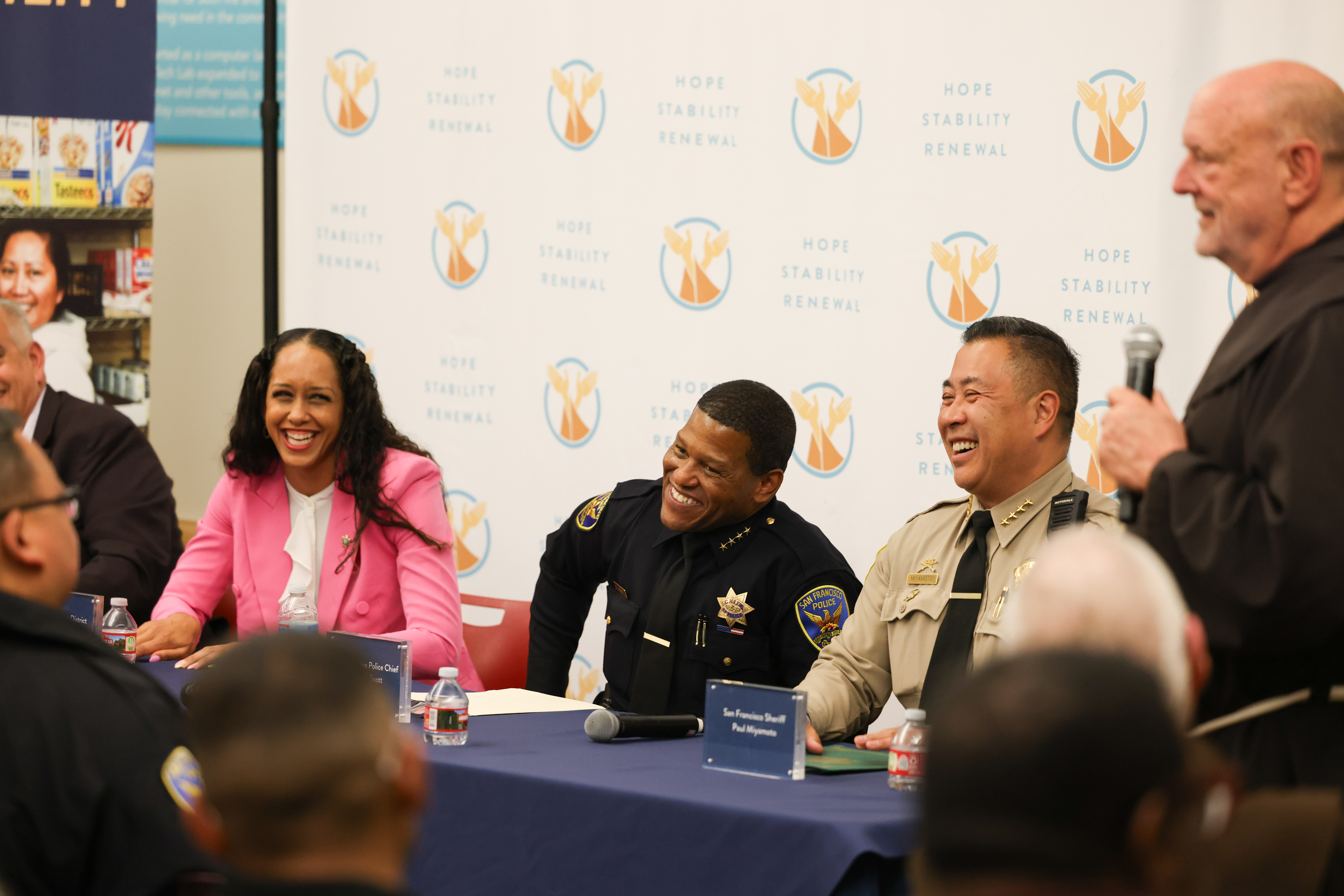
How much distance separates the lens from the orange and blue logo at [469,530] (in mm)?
4590

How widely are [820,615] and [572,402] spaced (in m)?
1.61

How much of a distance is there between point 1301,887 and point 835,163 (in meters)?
2.83

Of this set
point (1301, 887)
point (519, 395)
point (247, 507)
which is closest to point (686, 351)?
point (519, 395)

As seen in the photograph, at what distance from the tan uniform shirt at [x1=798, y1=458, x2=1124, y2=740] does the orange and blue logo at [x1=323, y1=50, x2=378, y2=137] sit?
2731 mm

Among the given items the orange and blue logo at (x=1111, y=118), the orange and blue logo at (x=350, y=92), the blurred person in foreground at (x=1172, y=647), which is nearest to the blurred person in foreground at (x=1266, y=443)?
the blurred person in foreground at (x=1172, y=647)

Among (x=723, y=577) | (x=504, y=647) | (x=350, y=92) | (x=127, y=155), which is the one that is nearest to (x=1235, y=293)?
(x=723, y=577)

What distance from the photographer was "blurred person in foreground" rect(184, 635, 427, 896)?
101 centimetres

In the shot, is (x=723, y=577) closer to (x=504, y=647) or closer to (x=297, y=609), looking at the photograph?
(x=504, y=647)

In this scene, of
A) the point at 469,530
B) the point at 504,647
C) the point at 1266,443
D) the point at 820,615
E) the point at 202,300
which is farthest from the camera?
the point at 202,300

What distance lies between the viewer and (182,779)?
59.7 inches

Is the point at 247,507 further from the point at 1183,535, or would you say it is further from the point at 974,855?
the point at 974,855

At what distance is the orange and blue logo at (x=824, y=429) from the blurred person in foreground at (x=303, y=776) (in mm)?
2991

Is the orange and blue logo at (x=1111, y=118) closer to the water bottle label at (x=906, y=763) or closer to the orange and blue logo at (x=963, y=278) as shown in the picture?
the orange and blue logo at (x=963, y=278)

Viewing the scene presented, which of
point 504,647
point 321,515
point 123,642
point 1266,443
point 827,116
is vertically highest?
point 827,116
